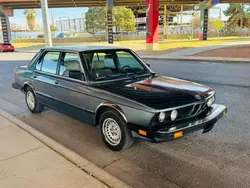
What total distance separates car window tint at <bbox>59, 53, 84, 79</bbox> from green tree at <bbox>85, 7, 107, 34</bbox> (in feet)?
172

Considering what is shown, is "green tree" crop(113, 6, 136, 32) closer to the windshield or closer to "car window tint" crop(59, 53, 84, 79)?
the windshield

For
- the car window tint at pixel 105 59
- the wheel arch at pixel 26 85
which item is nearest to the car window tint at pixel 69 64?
the car window tint at pixel 105 59

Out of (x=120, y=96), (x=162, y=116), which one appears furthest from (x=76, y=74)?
(x=162, y=116)

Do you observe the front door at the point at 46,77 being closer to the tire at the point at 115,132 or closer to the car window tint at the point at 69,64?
the car window tint at the point at 69,64

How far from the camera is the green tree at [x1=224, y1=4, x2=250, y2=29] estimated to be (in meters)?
60.4

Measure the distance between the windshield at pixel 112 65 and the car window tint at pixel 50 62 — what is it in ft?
2.77

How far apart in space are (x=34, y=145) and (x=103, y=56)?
196 centimetres

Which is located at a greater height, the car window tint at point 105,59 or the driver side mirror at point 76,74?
the car window tint at point 105,59

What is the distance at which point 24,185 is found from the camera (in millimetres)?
2846

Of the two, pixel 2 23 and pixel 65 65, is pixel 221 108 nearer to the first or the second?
pixel 65 65

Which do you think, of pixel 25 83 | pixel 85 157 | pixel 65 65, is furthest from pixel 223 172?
pixel 25 83

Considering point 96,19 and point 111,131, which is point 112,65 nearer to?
point 111,131

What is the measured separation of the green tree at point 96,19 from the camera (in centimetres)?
5466

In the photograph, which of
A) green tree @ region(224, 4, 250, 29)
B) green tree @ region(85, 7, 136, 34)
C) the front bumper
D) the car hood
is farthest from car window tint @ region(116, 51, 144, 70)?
green tree @ region(224, 4, 250, 29)
